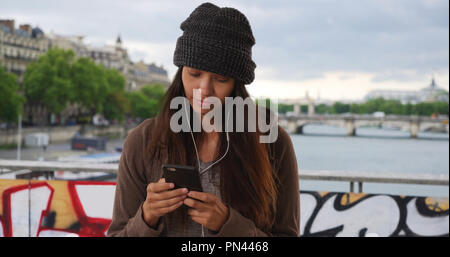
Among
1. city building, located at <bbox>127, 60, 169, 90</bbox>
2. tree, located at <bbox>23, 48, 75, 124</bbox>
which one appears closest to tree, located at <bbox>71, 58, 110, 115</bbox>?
tree, located at <bbox>23, 48, 75, 124</bbox>

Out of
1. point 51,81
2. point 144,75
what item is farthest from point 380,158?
point 144,75

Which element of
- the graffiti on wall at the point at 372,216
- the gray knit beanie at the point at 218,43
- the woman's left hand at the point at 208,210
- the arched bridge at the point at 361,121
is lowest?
the arched bridge at the point at 361,121

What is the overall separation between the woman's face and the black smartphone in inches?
7.1

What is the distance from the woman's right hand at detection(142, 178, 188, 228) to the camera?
0.92 metres

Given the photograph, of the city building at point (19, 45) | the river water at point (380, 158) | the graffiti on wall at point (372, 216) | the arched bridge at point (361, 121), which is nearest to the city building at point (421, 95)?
the arched bridge at point (361, 121)

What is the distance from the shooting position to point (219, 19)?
0.99 meters

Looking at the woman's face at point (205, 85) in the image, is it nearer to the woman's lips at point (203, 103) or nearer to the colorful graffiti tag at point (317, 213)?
the woman's lips at point (203, 103)

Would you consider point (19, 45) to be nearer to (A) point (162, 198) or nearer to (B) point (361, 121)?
(B) point (361, 121)

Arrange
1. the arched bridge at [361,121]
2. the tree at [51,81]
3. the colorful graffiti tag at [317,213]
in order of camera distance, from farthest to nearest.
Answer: the arched bridge at [361,121] < the tree at [51,81] < the colorful graffiti tag at [317,213]

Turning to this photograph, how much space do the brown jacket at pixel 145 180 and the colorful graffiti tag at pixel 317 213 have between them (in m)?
1.62

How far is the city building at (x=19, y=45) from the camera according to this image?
109 feet

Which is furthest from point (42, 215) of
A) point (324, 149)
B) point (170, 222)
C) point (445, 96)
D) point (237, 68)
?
point (445, 96)

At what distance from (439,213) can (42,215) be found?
2.12 metres

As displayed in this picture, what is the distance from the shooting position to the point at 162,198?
0.94 meters
